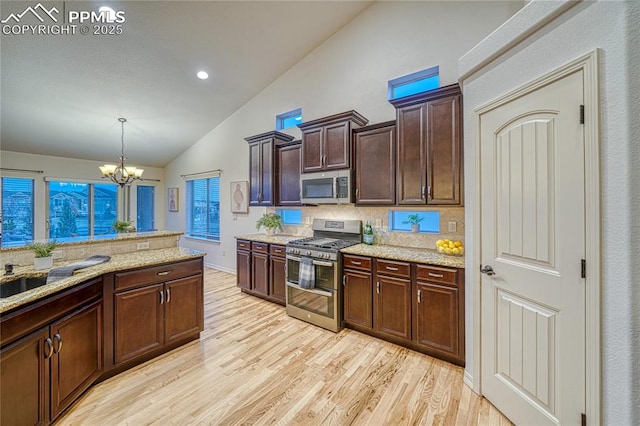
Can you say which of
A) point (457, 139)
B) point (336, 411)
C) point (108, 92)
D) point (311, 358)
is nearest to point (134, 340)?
point (311, 358)

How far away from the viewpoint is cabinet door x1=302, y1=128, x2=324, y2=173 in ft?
11.7

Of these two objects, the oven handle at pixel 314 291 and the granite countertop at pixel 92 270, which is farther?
the oven handle at pixel 314 291

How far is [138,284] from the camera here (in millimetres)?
2287

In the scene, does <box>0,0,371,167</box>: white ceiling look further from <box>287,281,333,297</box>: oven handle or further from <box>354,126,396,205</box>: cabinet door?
<box>287,281,333,297</box>: oven handle

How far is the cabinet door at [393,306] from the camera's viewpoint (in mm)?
2576

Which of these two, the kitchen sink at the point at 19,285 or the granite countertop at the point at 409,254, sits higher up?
the granite countertop at the point at 409,254

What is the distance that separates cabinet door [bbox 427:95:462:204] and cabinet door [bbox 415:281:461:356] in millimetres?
929

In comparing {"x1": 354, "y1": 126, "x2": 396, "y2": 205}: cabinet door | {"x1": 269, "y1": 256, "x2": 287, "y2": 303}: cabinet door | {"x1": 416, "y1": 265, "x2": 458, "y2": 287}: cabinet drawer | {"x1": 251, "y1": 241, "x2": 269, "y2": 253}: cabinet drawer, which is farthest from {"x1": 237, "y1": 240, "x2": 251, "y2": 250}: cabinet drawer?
{"x1": 416, "y1": 265, "x2": 458, "y2": 287}: cabinet drawer

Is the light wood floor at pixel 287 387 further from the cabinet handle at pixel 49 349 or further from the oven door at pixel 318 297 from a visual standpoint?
the cabinet handle at pixel 49 349

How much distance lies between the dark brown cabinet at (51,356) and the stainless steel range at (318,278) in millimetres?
1986

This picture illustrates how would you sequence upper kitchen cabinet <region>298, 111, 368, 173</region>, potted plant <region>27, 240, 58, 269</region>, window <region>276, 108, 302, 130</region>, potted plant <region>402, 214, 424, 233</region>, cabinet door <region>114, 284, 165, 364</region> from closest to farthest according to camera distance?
potted plant <region>27, 240, 58, 269</region>, cabinet door <region>114, 284, 165, 364</region>, potted plant <region>402, 214, 424, 233</region>, upper kitchen cabinet <region>298, 111, 368, 173</region>, window <region>276, 108, 302, 130</region>

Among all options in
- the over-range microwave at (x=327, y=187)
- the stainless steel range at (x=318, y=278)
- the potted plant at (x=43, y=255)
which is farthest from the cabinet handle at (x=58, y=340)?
the over-range microwave at (x=327, y=187)

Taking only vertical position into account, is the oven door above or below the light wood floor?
above

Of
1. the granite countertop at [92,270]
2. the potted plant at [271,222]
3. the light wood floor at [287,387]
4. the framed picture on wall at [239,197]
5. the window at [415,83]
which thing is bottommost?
the light wood floor at [287,387]
